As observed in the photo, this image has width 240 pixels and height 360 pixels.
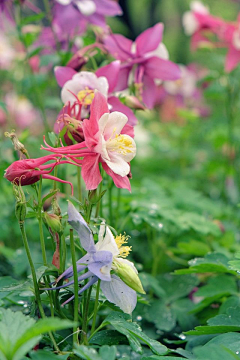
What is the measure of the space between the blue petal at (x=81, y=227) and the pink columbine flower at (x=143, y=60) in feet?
1.65

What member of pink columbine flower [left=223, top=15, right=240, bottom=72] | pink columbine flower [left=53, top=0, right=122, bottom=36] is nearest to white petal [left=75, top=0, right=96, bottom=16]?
pink columbine flower [left=53, top=0, right=122, bottom=36]

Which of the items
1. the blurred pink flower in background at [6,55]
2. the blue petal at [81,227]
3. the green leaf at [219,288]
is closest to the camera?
the blue petal at [81,227]

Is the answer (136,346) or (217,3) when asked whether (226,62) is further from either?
(217,3)

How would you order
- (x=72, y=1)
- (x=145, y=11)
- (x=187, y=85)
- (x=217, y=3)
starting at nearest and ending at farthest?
(x=72, y=1), (x=187, y=85), (x=217, y=3), (x=145, y=11)

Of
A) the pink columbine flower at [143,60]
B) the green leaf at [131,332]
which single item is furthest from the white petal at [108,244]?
the pink columbine flower at [143,60]

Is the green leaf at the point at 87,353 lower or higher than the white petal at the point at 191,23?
lower

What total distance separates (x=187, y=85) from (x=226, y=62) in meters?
1.05

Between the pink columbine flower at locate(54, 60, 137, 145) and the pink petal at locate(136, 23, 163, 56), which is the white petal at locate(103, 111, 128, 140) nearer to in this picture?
the pink columbine flower at locate(54, 60, 137, 145)

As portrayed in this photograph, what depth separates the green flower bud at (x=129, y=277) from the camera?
673mm

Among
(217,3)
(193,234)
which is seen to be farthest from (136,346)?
(217,3)

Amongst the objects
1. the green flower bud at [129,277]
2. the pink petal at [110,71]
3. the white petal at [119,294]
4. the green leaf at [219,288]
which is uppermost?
the pink petal at [110,71]

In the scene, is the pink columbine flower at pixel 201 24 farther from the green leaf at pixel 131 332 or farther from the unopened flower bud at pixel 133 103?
the green leaf at pixel 131 332

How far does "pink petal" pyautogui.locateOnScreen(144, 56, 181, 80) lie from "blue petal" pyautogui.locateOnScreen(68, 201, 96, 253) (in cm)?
57

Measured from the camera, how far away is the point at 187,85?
2.64 metres
